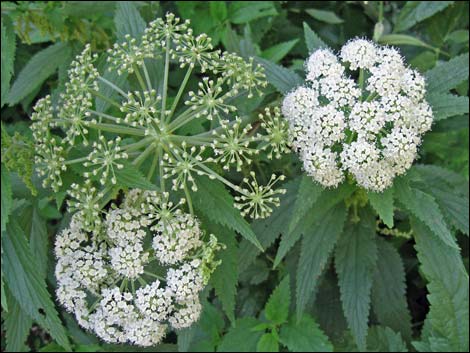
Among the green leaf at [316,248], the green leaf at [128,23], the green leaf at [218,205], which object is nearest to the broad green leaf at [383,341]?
the green leaf at [316,248]

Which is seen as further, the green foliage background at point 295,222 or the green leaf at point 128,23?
the green leaf at point 128,23

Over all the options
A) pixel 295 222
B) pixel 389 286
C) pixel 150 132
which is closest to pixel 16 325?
pixel 150 132

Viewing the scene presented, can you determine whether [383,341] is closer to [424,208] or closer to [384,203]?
[424,208]

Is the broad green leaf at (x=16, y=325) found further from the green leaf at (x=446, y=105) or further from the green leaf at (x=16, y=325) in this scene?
the green leaf at (x=446, y=105)

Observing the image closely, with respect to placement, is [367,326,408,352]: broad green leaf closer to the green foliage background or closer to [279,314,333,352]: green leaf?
the green foliage background

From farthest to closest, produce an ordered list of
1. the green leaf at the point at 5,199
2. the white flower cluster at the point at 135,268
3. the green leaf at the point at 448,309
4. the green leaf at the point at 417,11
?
the green leaf at the point at 417,11 < the green leaf at the point at 448,309 < the white flower cluster at the point at 135,268 < the green leaf at the point at 5,199

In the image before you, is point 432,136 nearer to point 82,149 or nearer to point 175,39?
point 175,39
